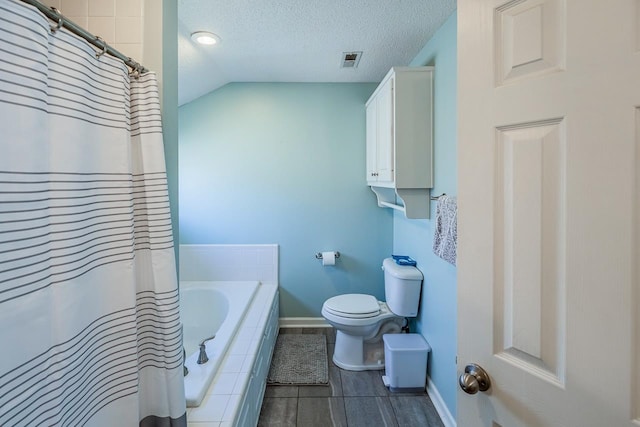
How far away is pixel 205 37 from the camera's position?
1.98 metres

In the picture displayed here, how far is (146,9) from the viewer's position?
1.06 meters

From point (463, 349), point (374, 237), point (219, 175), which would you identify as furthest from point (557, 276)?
point (219, 175)

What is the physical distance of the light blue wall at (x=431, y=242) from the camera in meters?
1.73

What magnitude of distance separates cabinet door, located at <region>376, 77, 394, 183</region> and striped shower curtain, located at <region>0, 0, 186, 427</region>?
1.51m

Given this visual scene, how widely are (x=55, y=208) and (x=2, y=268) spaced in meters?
0.18

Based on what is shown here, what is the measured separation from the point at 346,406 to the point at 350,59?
2.45 metres

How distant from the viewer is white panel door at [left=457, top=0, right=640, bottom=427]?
0.53m

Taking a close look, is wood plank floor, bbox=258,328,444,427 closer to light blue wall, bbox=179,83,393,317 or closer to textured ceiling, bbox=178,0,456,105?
light blue wall, bbox=179,83,393,317

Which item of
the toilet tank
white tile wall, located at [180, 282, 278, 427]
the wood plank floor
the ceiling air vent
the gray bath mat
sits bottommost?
the wood plank floor

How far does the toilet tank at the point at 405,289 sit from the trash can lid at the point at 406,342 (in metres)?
0.15

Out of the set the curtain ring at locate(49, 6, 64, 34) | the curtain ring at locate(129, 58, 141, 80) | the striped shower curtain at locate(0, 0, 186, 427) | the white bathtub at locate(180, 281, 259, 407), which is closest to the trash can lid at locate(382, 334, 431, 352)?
the white bathtub at locate(180, 281, 259, 407)

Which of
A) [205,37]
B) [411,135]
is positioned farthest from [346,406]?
[205,37]

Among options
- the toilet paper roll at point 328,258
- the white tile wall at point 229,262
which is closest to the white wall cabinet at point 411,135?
the toilet paper roll at point 328,258

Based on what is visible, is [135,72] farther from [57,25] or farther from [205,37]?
[205,37]
